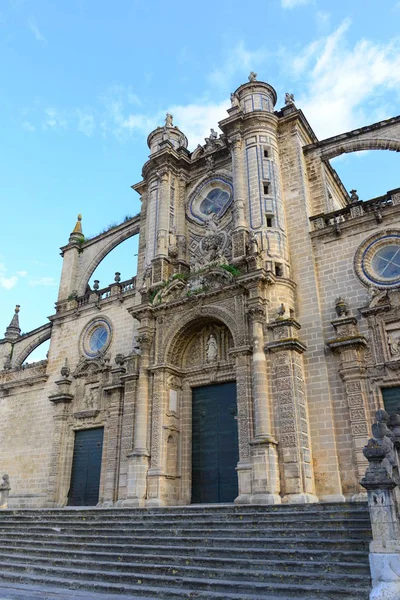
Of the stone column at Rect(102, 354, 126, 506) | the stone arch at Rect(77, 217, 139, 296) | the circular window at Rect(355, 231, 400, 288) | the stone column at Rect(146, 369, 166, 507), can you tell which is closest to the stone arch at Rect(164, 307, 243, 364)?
the stone column at Rect(146, 369, 166, 507)

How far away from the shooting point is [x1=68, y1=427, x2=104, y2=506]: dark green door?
18.0 metres

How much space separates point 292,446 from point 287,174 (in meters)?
9.82

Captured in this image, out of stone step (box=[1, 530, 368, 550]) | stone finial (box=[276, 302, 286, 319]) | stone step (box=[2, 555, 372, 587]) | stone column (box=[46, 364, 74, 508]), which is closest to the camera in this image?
stone step (box=[2, 555, 372, 587])

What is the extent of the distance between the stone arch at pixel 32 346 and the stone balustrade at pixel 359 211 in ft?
47.5

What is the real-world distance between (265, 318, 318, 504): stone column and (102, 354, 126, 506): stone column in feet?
→ 21.3

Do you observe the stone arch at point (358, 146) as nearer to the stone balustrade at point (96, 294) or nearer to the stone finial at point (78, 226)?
the stone balustrade at point (96, 294)

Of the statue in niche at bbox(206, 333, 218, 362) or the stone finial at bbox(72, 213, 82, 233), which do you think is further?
the stone finial at bbox(72, 213, 82, 233)

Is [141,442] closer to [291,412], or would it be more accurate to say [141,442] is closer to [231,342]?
[231,342]

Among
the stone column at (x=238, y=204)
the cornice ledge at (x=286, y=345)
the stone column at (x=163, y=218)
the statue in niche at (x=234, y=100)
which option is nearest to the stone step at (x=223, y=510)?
the cornice ledge at (x=286, y=345)

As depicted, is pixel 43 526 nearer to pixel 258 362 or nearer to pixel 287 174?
pixel 258 362

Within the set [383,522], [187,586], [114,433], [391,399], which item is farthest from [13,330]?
[383,522]

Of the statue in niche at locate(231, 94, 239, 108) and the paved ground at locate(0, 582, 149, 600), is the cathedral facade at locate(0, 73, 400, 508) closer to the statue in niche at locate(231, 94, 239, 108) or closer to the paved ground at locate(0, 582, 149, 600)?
the statue in niche at locate(231, 94, 239, 108)

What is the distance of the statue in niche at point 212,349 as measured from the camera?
16547 millimetres

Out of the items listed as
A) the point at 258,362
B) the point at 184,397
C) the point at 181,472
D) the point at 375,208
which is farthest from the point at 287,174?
the point at 181,472
